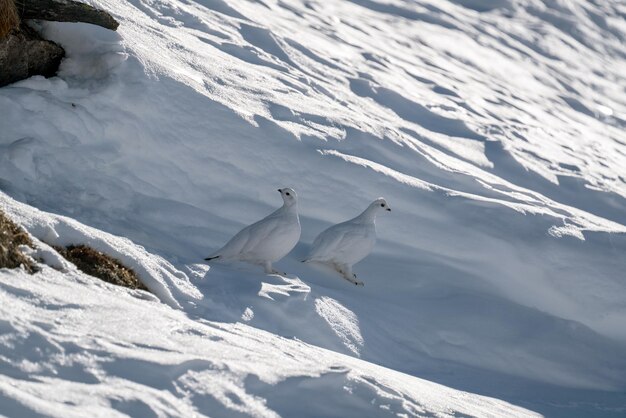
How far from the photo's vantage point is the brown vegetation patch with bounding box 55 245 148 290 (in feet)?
19.2

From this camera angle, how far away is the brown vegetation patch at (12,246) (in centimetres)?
463

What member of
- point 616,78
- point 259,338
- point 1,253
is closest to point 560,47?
point 616,78

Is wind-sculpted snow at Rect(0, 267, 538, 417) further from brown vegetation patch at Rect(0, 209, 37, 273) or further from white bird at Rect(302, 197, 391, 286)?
white bird at Rect(302, 197, 391, 286)

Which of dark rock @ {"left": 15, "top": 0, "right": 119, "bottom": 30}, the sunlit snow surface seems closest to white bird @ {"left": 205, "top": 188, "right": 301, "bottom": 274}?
the sunlit snow surface

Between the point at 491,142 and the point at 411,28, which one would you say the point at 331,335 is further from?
the point at 411,28

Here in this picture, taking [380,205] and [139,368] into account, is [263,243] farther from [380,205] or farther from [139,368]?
[139,368]

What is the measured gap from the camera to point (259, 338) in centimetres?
550

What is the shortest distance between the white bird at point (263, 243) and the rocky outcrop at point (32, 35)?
2.49 metres

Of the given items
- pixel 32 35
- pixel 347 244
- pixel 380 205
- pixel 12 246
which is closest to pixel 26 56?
pixel 32 35

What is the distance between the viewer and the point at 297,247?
27.8ft

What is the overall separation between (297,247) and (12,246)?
396 cm

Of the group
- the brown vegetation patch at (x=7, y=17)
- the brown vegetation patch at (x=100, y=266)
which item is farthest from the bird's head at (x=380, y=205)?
the brown vegetation patch at (x=7, y=17)

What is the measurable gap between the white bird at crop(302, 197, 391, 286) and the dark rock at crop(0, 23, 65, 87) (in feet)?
9.53

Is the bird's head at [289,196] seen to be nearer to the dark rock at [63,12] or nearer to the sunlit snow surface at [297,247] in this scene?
the sunlit snow surface at [297,247]
